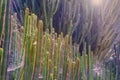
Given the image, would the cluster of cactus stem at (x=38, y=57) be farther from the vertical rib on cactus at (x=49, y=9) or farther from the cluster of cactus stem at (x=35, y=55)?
the vertical rib on cactus at (x=49, y=9)

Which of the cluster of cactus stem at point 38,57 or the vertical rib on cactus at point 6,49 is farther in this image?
the cluster of cactus stem at point 38,57

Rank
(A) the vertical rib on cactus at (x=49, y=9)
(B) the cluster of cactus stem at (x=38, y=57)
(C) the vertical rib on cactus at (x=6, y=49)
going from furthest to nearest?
(A) the vertical rib on cactus at (x=49, y=9) → (B) the cluster of cactus stem at (x=38, y=57) → (C) the vertical rib on cactus at (x=6, y=49)

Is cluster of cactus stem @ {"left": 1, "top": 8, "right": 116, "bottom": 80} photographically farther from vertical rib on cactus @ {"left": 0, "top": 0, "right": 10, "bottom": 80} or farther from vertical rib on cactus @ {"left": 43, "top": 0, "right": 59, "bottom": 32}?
vertical rib on cactus @ {"left": 43, "top": 0, "right": 59, "bottom": 32}

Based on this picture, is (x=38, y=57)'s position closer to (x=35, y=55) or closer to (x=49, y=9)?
(x=35, y=55)

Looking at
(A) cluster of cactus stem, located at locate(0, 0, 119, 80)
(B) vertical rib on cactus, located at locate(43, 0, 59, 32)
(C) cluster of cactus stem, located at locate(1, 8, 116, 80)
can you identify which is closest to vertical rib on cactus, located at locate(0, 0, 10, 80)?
(A) cluster of cactus stem, located at locate(0, 0, 119, 80)

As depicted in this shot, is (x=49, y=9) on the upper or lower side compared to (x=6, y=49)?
upper

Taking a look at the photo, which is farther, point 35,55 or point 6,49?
point 35,55

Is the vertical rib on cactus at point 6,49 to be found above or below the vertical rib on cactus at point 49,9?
below

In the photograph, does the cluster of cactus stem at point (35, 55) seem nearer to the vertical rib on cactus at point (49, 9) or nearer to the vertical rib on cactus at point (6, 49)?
the vertical rib on cactus at point (6, 49)

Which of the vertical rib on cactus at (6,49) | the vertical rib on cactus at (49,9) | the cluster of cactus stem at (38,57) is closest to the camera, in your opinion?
the vertical rib on cactus at (6,49)

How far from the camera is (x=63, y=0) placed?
15.6 feet

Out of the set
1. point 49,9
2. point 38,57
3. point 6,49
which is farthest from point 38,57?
point 49,9

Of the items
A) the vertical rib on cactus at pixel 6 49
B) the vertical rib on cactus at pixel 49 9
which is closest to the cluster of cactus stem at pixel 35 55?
the vertical rib on cactus at pixel 6 49

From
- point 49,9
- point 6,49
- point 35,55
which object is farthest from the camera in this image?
point 49,9
